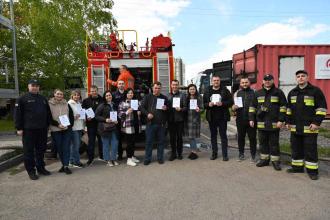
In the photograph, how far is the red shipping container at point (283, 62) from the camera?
13.1 meters

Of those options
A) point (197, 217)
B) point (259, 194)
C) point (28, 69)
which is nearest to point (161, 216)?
point (197, 217)

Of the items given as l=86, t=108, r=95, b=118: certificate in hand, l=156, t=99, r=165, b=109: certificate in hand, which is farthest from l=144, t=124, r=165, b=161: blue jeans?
l=86, t=108, r=95, b=118: certificate in hand

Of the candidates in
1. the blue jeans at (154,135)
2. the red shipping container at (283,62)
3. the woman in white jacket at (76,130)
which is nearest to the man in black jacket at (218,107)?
the blue jeans at (154,135)

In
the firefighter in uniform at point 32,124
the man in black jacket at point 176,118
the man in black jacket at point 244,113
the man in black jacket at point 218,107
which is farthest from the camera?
the man in black jacket at point 176,118

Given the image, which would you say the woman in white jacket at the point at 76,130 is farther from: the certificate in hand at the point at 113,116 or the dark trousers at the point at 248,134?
the dark trousers at the point at 248,134

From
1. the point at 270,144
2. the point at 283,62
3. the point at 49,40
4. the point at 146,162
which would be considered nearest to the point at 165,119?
the point at 146,162

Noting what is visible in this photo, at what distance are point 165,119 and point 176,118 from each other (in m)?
0.26

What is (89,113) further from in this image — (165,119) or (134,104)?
(165,119)

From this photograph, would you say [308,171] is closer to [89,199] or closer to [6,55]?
[89,199]

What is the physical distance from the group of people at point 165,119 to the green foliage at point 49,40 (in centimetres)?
1208

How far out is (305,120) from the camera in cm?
630

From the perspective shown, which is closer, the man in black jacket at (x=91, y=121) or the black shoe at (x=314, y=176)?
the black shoe at (x=314, y=176)

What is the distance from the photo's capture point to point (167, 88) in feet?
32.7

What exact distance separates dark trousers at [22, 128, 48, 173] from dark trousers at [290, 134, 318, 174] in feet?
15.8
